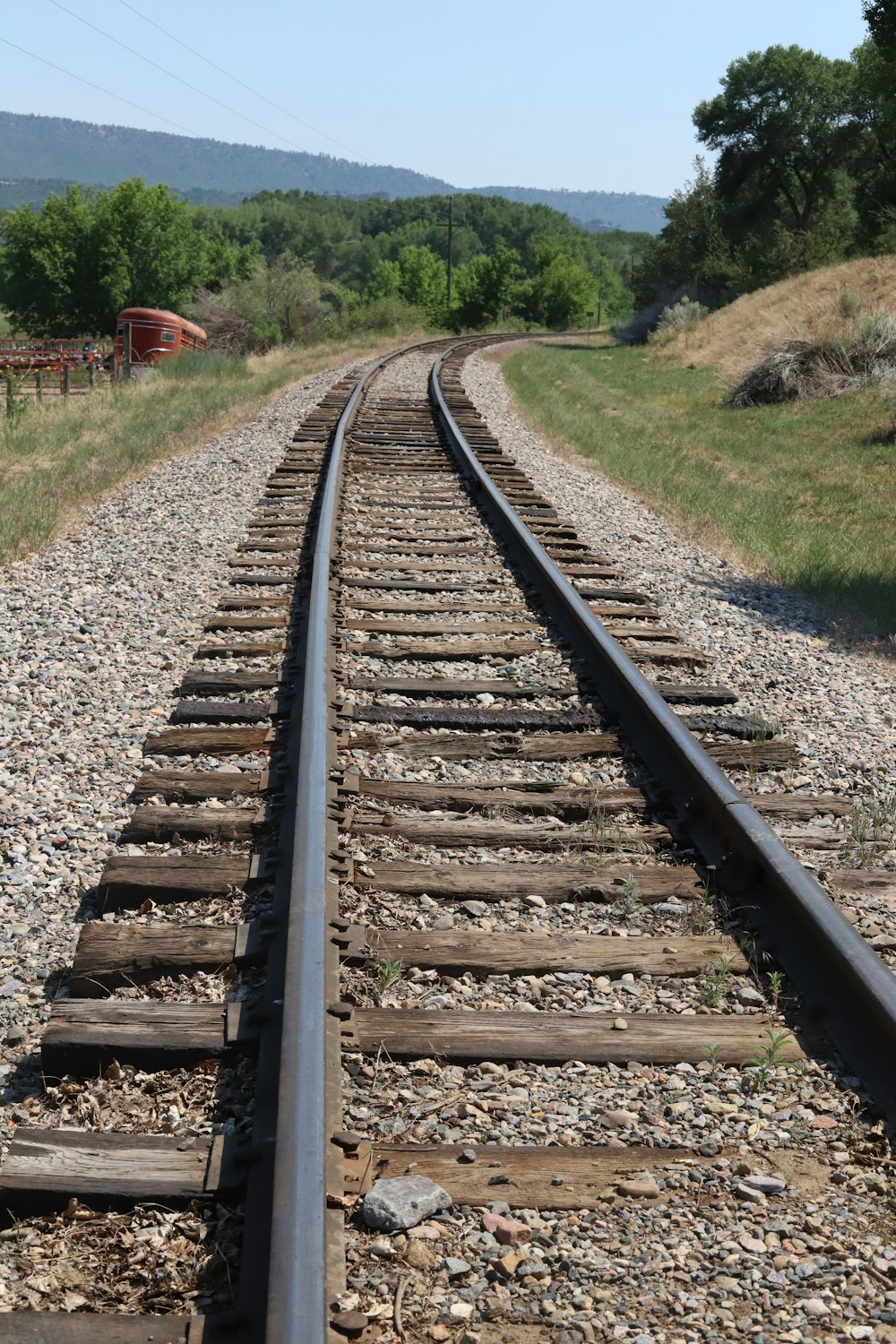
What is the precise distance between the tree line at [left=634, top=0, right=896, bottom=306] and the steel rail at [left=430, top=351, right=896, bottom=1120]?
154 feet

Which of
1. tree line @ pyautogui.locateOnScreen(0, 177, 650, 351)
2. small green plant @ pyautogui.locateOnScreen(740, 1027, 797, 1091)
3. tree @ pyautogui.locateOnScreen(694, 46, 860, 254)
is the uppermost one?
tree @ pyautogui.locateOnScreen(694, 46, 860, 254)

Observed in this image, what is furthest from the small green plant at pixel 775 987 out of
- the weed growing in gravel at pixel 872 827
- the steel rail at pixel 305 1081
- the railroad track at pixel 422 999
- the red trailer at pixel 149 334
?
the red trailer at pixel 149 334

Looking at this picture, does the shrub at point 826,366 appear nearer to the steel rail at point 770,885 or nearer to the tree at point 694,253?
the steel rail at point 770,885

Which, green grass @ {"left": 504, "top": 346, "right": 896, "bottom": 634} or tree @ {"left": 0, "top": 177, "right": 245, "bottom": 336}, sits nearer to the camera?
green grass @ {"left": 504, "top": 346, "right": 896, "bottom": 634}

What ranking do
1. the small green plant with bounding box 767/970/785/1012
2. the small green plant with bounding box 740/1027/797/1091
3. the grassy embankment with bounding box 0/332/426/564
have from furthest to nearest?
the grassy embankment with bounding box 0/332/426/564 < the small green plant with bounding box 767/970/785/1012 < the small green plant with bounding box 740/1027/797/1091

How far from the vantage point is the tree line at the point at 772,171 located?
51.4 meters

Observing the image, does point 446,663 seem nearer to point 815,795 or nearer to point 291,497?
point 815,795

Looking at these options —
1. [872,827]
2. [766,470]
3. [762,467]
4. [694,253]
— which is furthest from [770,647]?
[694,253]

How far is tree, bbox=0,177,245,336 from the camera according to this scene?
65562 mm

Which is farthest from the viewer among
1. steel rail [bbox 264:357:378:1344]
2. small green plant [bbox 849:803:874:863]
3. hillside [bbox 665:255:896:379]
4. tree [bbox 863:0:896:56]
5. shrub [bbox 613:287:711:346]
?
shrub [bbox 613:287:711:346]

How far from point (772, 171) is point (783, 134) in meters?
1.60

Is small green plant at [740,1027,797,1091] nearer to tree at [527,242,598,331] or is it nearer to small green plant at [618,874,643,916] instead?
small green plant at [618,874,643,916]

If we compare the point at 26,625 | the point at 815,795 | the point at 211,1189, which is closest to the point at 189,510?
the point at 26,625

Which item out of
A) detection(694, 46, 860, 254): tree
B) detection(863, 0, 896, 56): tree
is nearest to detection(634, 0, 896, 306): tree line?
detection(694, 46, 860, 254): tree
